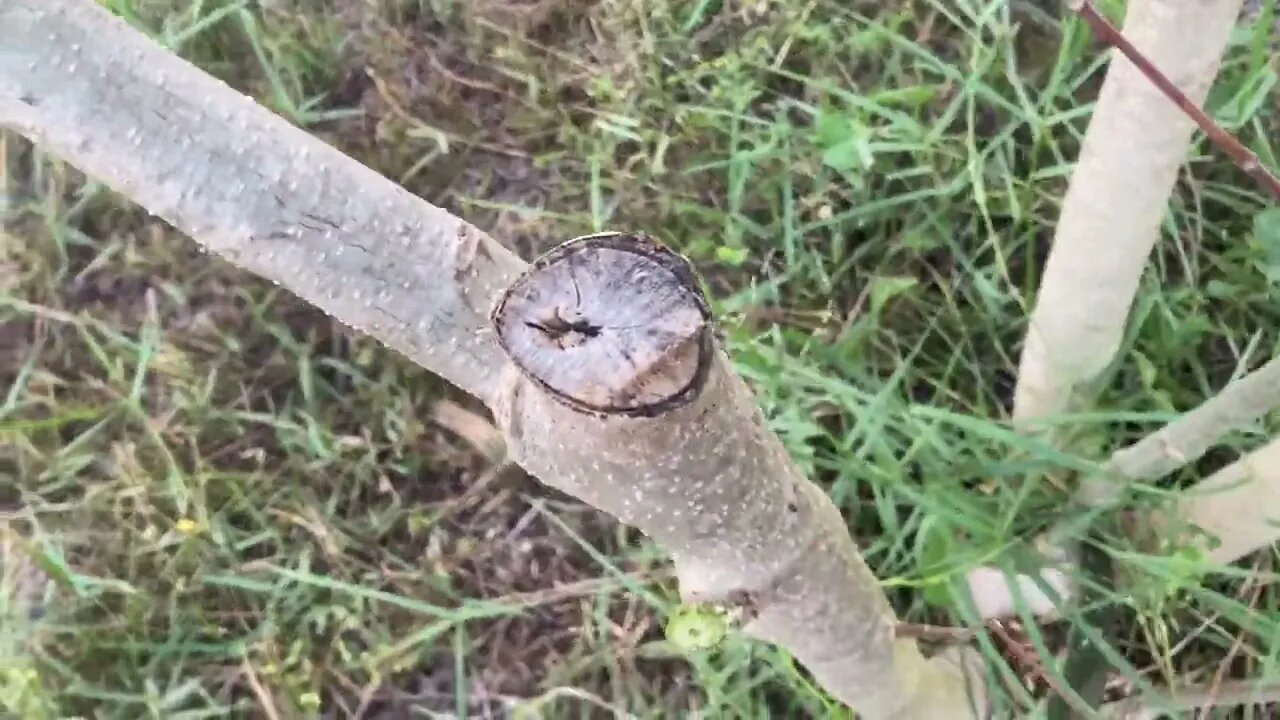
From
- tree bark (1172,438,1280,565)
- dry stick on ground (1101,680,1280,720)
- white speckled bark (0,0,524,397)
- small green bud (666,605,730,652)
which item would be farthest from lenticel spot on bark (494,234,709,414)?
dry stick on ground (1101,680,1280,720)

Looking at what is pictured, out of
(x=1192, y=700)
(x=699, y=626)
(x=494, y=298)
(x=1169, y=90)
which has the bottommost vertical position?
(x=1192, y=700)

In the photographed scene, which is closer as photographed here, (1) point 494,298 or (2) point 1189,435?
(1) point 494,298

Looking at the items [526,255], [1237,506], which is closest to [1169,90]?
[1237,506]

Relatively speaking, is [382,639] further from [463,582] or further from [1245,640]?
[1245,640]

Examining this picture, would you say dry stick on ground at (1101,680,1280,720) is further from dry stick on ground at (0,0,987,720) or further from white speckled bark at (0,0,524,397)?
white speckled bark at (0,0,524,397)

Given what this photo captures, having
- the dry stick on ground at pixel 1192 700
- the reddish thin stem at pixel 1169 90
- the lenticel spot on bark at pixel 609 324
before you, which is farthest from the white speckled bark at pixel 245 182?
the dry stick on ground at pixel 1192 700

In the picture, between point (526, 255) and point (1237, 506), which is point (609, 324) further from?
point (526, 255)

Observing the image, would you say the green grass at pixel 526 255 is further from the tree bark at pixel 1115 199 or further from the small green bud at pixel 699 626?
the small green bud at pixel 699 626
